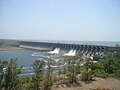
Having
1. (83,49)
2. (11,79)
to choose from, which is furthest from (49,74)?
(83,49)

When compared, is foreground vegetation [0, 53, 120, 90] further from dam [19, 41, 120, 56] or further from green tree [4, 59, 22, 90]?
dam [19, 41, 120, 56]

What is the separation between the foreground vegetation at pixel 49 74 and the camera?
1591 cm

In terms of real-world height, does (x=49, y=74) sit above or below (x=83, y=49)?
below

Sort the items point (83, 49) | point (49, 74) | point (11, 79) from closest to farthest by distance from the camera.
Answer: point (11, 79), point (49, 74), point (83, 49)

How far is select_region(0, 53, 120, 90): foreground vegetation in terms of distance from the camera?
52.2ft

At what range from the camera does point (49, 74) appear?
24906mm

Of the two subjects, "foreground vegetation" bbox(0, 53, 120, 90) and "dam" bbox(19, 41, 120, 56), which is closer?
"foreground vegetation" bbox(0, 53, 120, 90)

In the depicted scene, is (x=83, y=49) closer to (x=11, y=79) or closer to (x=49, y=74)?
(x=49, y=74)

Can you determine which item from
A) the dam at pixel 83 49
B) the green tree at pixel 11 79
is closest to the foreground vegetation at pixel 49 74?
the green tree at pixel 11 79

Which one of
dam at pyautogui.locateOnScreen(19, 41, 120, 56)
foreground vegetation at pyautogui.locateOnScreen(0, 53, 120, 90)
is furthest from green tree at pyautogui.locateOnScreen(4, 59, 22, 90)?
dam at pyautogui.locateOnScreen(19, 41, 120, 56)

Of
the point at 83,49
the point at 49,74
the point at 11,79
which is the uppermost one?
the point at 11,79

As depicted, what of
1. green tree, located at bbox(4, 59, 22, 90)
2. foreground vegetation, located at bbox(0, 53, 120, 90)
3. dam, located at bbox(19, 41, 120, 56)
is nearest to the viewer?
green tree, located at bbox(4, 59, 22, 90)

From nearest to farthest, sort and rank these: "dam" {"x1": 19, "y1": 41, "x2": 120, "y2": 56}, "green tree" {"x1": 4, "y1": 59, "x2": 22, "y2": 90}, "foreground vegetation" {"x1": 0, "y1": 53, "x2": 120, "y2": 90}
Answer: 1. "green tree" {"x1": 4, "y1": 59, "x2": 22, "y2": 90}
2. "foreground vegetation" {"x1": 0, "y1": 53, "x2": 120, "y2": 90}
3. "dam" {"x1": 19, "y1": 41, "x2": 120, "y2": 56}

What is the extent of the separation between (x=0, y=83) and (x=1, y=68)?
4.18 ft
